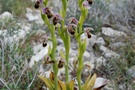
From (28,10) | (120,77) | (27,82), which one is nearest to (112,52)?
(120,77)

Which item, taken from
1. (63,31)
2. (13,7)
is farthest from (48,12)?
(13,7)

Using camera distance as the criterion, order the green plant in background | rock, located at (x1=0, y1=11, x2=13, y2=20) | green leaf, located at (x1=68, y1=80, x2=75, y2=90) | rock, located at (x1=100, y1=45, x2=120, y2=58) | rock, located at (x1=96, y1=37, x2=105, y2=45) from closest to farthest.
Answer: green leaf, located at (x1=68, y1=80, x2=75, y2=90), rock, located at (x1=100, y1=45, x2=120, y2=58), rock, located at (x1=96, y1=37, x2=105, y2=45), rock, located at (x1=0, y1=11, x2=13, y2=20), the green plant in background

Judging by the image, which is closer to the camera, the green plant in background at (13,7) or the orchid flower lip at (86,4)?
the orchid flower lip at (86,4)

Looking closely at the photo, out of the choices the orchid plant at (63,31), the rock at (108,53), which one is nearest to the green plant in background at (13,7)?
the rock at (108,53)

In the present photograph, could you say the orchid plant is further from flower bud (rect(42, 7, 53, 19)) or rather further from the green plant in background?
the green plant in background

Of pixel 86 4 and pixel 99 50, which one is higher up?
pixel 86 4

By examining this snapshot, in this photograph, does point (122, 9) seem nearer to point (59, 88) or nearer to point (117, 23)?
point (117, 23)

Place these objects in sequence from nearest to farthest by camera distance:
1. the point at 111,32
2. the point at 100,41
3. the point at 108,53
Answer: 1. the point at 108,53
2. the point at 100,41
3. the point at 111,32

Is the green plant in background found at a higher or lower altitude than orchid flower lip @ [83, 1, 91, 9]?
A: lower

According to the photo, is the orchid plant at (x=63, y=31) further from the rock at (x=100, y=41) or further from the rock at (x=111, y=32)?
the rock at (x=111, y=32)

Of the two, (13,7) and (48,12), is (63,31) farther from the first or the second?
(13,7)

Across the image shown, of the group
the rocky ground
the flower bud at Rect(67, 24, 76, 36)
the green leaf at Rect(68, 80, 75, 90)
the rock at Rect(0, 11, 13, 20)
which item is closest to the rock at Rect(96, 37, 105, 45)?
the rocky ground
